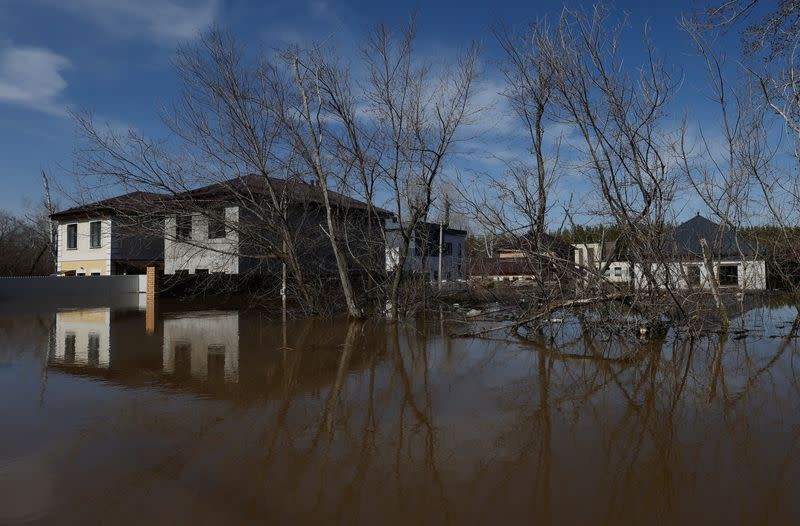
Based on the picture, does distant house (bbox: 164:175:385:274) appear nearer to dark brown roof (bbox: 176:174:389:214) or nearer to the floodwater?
dark brown roof (bbox: 176:174:389:214)

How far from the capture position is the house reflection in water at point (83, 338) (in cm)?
992

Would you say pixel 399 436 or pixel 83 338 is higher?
pixel 83 338

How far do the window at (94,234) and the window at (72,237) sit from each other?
1.39 meters

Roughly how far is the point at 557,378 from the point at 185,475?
17.7 feet

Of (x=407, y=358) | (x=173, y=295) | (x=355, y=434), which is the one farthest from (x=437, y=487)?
(x=173, y=295)

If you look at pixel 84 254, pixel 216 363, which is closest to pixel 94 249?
pixel 84 254

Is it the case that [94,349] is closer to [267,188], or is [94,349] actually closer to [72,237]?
[267,188]

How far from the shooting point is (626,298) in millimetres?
12281

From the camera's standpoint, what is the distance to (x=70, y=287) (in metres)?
27.3

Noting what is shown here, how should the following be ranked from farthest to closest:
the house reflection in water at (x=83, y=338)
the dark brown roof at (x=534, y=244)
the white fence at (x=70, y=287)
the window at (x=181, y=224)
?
the white fence at (x=70, y=287), the window at (x=181, y=224), the dark brown roof at (x=534, y=244), the house reflection in water at (x=83, y=338)

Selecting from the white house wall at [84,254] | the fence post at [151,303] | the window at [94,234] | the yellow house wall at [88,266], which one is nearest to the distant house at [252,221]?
the fence post at [151,303]

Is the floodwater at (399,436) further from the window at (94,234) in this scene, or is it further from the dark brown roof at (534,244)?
the window at (94,234)

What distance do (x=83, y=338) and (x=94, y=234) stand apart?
20731 millimetres

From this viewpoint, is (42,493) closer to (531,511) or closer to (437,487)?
(437,487)
